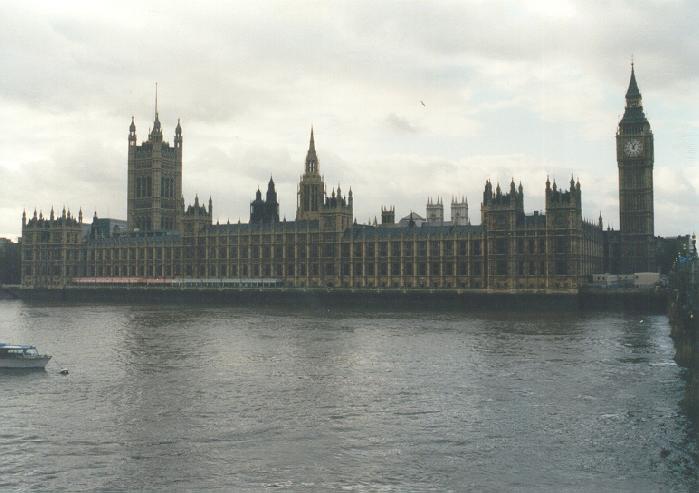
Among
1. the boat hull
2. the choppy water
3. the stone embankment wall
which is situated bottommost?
the choppy water

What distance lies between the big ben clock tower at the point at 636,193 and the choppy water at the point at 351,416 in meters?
80.2

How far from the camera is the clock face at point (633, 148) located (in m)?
143

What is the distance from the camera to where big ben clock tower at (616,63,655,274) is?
463 ft

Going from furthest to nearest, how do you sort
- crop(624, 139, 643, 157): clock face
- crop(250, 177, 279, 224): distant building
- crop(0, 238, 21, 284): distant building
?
crop(0, 238, 21, 284): distant building < crop(250, 177, 279, 224): distant building < crop(624, 139, 643, 157): clock face

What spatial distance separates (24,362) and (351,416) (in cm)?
2532

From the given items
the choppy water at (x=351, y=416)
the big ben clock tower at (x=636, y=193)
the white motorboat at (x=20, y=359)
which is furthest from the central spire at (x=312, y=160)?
the white motorboat at (x=20, y=359)

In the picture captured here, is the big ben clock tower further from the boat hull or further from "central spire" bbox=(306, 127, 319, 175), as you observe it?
the boat hull

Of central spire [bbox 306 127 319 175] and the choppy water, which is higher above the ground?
central spire [bbox 306 127 319 175]

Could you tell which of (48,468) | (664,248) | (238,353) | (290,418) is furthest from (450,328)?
(664,248)

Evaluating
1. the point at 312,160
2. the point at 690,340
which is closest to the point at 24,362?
the point at 690,340

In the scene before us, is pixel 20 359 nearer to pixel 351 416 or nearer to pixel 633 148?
pixel 351 416

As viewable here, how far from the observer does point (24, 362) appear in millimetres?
49406

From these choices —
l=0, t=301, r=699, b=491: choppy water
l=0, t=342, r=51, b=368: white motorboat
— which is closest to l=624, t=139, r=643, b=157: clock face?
l=0, t=301, r=699, b=491: choppy water

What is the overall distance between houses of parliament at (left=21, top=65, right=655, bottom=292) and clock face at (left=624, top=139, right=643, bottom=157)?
19cm
